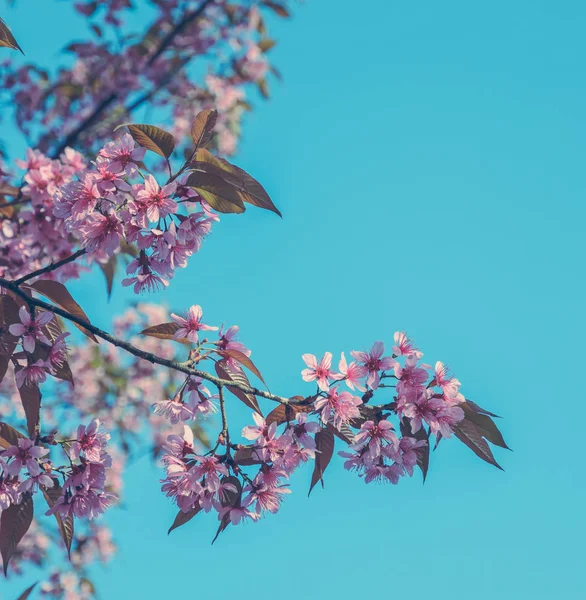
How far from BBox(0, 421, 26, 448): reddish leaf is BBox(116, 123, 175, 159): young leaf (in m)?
1.01

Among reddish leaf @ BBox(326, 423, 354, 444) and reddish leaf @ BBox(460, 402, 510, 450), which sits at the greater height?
reddish leaf @ BBox(460, 402, 510, 450)

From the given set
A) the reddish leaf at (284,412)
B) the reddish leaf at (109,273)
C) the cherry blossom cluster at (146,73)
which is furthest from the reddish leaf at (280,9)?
the reddish leaf at (284,412)

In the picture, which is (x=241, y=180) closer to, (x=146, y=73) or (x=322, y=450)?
(x=322, y=450)

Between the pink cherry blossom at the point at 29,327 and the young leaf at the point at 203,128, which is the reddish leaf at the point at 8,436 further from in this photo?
the young leaf at the point at 203,128

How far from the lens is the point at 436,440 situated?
6.75ft

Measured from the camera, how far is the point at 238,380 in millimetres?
2141

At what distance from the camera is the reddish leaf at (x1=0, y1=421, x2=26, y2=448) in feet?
6.86

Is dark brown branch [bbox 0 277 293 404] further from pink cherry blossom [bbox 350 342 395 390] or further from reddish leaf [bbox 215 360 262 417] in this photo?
pink cherry blossom [bbox 350 342 395 390]

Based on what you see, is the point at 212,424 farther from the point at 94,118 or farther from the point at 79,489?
the point at 79,489

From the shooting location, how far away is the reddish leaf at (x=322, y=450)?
207 centimetres

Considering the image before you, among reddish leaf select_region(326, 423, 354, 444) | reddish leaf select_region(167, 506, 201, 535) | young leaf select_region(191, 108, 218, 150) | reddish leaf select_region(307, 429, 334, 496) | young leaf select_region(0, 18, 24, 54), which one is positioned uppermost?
young leaf select_region(191, 108, 218, 150)

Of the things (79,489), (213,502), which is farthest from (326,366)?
(79,489)

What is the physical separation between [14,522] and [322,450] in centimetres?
100

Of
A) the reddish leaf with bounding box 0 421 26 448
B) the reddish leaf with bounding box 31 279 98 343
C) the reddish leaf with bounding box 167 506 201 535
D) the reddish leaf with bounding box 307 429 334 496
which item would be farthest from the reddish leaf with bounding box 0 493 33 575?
the reddish leaf with bounding box 307 429 334 496
